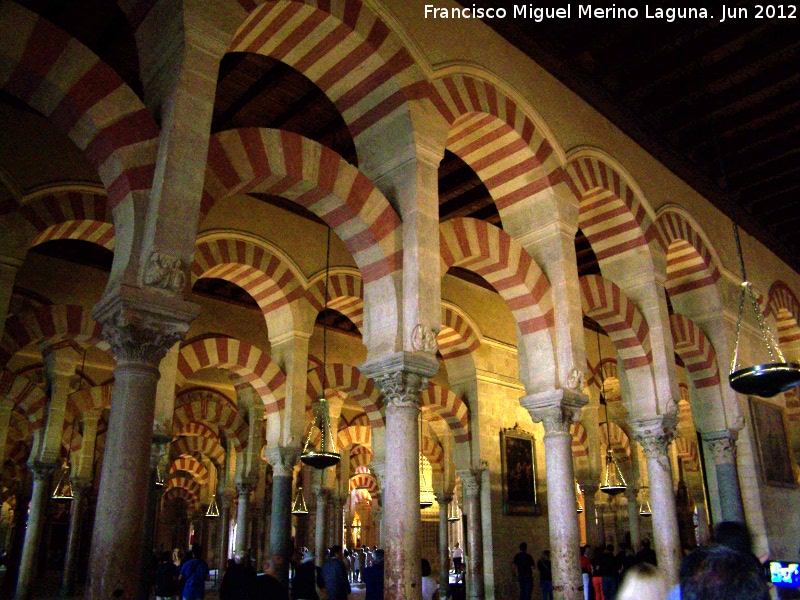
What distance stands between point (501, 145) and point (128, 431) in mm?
3937

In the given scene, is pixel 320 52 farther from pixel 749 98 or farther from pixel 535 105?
pixel 749 98

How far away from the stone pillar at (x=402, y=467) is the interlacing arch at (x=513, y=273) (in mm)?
1572

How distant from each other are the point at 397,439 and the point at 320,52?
2692 millimetres

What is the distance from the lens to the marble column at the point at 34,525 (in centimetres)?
748

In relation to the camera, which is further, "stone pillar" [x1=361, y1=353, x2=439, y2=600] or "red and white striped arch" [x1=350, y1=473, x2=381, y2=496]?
"red and white striped arch" [x1=350, y1=473, x2=381, y2=496]

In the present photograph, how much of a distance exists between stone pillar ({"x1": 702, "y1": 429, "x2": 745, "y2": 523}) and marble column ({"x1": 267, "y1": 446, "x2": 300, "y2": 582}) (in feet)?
15.0

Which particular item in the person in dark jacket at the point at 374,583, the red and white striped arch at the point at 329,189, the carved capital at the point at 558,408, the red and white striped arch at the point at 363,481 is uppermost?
the red and white striped arch at the point at 329,189

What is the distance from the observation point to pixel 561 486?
491cm

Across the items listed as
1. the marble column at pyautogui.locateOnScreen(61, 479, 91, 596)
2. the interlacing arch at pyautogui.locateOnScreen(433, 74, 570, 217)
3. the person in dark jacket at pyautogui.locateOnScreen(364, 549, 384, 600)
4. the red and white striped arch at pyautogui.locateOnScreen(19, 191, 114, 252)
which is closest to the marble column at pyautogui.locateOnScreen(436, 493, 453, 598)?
the person in dark jacket at pyautogui.locateOnScreen(364, 549, 384, 600)

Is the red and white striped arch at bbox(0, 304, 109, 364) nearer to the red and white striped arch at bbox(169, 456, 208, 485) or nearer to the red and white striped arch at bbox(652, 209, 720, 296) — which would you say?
the red and white striped arch at bbox(652, 209, 720, 296)

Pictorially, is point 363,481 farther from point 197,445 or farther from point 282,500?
point 282,500

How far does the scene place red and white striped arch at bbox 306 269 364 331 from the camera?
7.50 meters

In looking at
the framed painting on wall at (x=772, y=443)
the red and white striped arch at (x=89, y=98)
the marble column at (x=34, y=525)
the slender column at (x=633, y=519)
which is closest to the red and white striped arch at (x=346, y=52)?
the red and white striped arch at (x=89, y=98)

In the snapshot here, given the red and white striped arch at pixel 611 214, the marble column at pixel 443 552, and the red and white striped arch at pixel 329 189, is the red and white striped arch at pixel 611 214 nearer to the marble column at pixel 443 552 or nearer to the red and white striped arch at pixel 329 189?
the red and white striped arch at pixel 329 189
